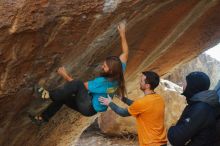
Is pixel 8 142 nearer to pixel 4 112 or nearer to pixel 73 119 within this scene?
pixel 4 112

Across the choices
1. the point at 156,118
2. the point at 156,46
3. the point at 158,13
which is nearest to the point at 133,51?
the point at 156,46

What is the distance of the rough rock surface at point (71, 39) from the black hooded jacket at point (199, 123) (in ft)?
4.17

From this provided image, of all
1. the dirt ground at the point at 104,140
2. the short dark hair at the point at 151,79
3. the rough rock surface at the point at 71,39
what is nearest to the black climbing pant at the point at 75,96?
the rough rock surface at the point at 71,39

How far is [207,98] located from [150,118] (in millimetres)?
687

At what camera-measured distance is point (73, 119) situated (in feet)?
27.3

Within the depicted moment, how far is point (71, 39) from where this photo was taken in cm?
568

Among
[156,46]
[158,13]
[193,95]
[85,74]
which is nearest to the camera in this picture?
[193,95]

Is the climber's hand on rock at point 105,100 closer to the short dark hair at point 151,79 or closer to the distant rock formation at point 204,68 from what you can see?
the short dark hair at point 151,79

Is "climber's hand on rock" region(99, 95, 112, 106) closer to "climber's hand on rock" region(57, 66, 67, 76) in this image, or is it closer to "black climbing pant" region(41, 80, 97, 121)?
"black climbing pant" region(41, 80, 97, 121)

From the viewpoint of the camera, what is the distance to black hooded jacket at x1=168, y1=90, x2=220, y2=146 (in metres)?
5.21

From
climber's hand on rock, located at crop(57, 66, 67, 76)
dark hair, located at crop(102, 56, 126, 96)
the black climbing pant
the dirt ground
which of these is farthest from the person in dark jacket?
the dirt ground

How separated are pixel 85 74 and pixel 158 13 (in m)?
1.30

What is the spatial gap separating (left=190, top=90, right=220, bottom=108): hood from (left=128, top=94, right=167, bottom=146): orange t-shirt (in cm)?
44

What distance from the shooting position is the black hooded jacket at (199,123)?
17.1 ft
